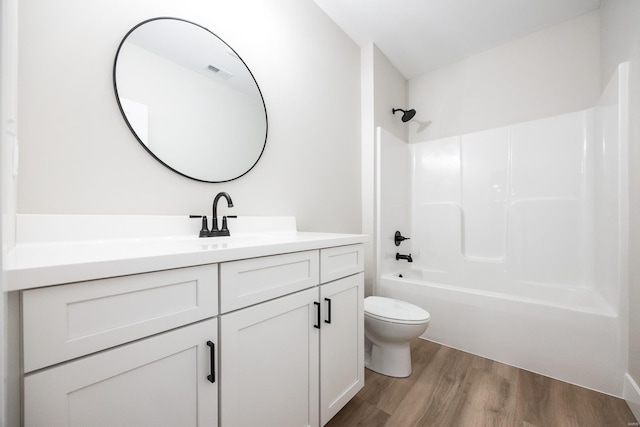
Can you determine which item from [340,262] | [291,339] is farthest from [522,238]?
[291,339]

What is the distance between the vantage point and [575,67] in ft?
6.49

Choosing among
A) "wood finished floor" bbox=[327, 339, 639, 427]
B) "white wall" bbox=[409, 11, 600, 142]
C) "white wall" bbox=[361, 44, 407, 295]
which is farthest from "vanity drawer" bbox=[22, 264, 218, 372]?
"white wall" bbox=[409, 11, 600, 142]

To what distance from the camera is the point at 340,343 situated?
3.92 ft

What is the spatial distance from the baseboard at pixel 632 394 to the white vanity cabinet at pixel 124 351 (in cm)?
201

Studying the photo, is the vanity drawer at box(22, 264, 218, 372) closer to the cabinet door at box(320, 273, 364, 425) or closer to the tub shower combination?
the cabinet door at box(320, 273, 364, 425)

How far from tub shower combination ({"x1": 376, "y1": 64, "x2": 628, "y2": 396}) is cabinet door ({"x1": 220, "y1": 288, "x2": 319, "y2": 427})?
131 cm

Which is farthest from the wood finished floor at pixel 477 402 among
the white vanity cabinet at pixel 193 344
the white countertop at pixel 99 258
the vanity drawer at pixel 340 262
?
the white countertop at pixel 99 258

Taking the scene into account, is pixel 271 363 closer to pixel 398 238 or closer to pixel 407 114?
pixel 398 238

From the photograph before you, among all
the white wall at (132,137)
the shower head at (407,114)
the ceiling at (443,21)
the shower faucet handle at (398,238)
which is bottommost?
the shower faucet handle at (398,238)

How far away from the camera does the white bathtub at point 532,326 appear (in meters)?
1.49

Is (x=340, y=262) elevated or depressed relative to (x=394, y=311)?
elevated

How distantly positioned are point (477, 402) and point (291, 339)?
122 centimetres

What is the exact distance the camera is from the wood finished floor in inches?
50.2

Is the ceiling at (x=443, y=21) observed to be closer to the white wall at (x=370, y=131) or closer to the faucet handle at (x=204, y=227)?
the white wall at (x=370, y=131)
